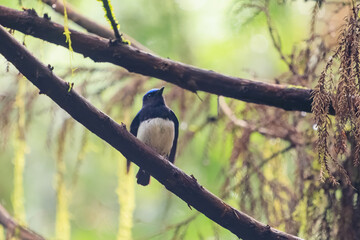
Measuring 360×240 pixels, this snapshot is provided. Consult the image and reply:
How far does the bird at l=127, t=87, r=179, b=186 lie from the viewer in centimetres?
397

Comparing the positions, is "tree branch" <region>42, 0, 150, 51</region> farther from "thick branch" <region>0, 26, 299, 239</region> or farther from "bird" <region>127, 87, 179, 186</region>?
"thick branch" <region>0, 26, 299, 239</region>

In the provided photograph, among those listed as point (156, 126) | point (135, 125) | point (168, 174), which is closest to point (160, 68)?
point (168, 174)

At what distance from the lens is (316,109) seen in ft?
6.30

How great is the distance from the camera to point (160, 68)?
283 cm

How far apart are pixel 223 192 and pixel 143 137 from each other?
0.99m

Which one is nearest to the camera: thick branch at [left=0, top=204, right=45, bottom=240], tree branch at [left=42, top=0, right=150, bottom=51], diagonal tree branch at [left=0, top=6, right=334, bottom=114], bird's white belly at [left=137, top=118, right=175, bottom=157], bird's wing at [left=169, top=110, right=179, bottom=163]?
diagonal tree branch at [left=0, top=6, right=334, bottom=114]

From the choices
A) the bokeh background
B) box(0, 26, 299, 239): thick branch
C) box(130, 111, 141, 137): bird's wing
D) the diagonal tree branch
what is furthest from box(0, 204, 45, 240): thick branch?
box(130, 111, 141, 137): bird's wing

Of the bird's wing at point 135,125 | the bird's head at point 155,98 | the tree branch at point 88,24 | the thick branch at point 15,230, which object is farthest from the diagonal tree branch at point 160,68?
the bird's wing at point 135,125

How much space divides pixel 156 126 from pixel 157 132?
0.15 ft

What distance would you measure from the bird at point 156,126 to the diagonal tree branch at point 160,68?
1061mm

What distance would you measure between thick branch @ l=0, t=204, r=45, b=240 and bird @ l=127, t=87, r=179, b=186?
1155 mm

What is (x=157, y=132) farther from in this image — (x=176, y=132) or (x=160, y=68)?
(x=160, y=68)

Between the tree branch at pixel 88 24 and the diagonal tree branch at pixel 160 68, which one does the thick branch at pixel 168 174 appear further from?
the tree branch at pixel 88 24

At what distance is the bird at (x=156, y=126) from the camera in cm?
397
